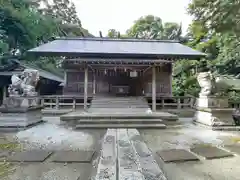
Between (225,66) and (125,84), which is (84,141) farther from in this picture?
(225,66)

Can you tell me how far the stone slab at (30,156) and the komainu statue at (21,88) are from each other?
2.91 m

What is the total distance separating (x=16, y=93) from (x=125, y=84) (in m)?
7.79

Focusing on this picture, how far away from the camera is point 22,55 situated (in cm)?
1282

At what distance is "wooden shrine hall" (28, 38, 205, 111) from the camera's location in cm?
884

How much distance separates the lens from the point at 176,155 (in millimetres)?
2953

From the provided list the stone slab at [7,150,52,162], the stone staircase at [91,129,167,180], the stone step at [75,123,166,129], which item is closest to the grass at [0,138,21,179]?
the stone slab at [7,150,52,162]

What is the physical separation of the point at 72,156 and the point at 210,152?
2.49m

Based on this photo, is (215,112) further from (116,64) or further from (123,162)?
(116,64)

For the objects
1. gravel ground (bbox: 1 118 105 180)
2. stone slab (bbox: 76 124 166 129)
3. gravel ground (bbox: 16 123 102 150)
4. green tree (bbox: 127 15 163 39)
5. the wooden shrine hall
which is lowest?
gravel ground (bbox: 16 123 102 150)

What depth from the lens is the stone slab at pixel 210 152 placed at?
2.93m

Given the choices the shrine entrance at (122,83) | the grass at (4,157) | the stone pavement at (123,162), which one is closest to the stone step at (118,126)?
the stone pavement at (123,162)

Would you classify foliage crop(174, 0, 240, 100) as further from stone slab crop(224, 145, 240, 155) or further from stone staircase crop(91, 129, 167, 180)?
stone staircase crop(91, 129, 167, 180)

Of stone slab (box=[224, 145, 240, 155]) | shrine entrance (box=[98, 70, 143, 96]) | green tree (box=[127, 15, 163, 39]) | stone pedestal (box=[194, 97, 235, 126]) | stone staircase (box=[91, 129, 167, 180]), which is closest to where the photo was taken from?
stone staircase (box=[91, 129, 167, 180])

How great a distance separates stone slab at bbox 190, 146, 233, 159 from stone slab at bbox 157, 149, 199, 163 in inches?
8.2
